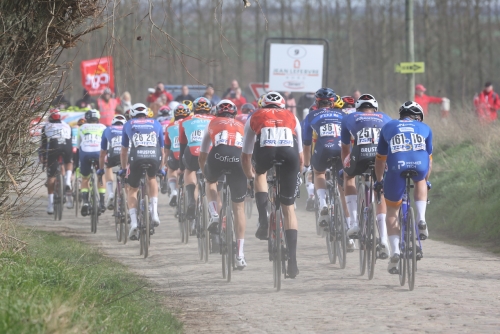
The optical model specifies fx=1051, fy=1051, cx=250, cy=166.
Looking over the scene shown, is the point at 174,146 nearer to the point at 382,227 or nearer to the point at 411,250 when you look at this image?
the point at 382,227

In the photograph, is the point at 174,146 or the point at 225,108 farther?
the point at 174,146

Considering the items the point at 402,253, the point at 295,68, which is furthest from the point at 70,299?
the point at 295,68

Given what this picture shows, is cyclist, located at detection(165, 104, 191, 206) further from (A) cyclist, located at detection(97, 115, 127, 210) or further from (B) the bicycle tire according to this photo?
(B) the bicycle tire

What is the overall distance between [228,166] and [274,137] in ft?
5.23

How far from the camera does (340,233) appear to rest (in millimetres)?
12320

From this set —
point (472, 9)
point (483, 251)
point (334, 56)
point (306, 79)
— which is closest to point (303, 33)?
point (334, 56)

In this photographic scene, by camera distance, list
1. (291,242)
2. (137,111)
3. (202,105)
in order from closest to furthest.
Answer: (291,242), (137,111), (202,105)

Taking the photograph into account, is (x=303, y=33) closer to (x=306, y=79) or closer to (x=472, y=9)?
(x=472, y=9)

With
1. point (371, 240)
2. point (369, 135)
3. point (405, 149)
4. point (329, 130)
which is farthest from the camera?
point (329, 130)

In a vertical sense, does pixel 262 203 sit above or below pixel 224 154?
below

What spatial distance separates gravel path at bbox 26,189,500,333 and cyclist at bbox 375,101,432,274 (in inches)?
22.6

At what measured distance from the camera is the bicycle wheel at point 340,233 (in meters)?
12.0

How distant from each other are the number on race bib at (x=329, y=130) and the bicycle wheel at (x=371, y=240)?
2.18 m

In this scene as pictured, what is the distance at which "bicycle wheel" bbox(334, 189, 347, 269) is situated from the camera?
12.0 m
